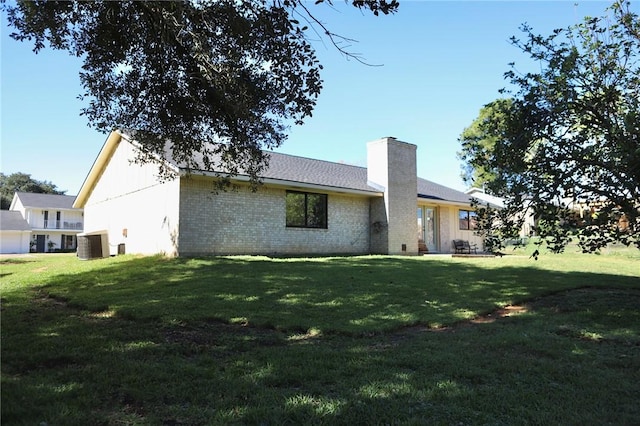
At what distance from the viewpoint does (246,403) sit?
127 inches

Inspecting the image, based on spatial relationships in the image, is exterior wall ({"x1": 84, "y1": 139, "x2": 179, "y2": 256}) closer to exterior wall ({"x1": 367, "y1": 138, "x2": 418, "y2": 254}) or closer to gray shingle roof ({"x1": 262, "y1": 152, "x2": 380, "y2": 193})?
gray shingle roof ({"x1": 262, "y1": 152, "x2": 380, "y2": 193})

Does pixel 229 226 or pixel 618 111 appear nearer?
pixel 618 111

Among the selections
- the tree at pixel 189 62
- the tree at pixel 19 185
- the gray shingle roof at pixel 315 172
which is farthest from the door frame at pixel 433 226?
the tree at pixel 19 185

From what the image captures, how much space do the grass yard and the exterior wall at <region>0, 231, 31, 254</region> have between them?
40979mm

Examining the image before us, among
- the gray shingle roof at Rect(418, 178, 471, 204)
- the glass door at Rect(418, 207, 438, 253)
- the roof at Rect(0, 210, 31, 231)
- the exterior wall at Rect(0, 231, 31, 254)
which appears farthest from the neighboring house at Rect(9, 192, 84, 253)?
the glass door at Rect(418, 207, 438, 253)

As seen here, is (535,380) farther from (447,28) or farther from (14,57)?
(14,57)

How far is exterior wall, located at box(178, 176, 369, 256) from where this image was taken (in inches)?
561

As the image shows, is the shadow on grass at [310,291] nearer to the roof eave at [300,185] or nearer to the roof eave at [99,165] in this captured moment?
the roof eave at [300,185]

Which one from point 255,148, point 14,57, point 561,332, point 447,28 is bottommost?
point 561,332

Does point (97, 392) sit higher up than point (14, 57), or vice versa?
point (14, 57)

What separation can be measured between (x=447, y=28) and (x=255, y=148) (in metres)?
5.53

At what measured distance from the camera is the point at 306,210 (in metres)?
17.6

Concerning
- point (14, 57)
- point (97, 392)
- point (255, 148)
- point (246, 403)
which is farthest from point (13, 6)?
point (246, 403)

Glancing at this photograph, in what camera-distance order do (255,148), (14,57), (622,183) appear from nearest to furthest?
1. (622,183)
2. (14,57)
3. (255,148)
